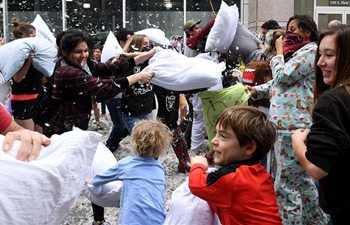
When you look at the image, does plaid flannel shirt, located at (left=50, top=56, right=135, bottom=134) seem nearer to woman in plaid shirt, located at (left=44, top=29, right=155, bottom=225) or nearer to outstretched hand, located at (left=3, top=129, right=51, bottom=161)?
woman in plaid shirt, located at (left=44, top=29, right=155, bottom=225)

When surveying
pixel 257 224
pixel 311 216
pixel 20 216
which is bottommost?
pixel 311 216

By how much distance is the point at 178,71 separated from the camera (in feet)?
15.9

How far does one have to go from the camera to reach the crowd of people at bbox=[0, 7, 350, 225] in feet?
6.73

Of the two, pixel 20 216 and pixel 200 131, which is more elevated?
pixel 20 216

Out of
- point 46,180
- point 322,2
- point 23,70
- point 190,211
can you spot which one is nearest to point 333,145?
point 190,211

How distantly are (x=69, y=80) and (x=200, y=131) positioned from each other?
2.99m

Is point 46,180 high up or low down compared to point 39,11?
down

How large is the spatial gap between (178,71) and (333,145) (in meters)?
3.01

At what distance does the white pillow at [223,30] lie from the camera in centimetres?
516

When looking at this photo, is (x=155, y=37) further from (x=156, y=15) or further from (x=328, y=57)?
(x=156, y=15)

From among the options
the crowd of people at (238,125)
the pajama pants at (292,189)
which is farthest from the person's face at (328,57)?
the pajama pants at (292,189)

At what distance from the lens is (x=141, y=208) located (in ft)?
10.3

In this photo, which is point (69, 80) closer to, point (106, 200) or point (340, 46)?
point (106, 200)

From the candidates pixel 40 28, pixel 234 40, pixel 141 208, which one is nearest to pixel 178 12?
pixel 40 28
